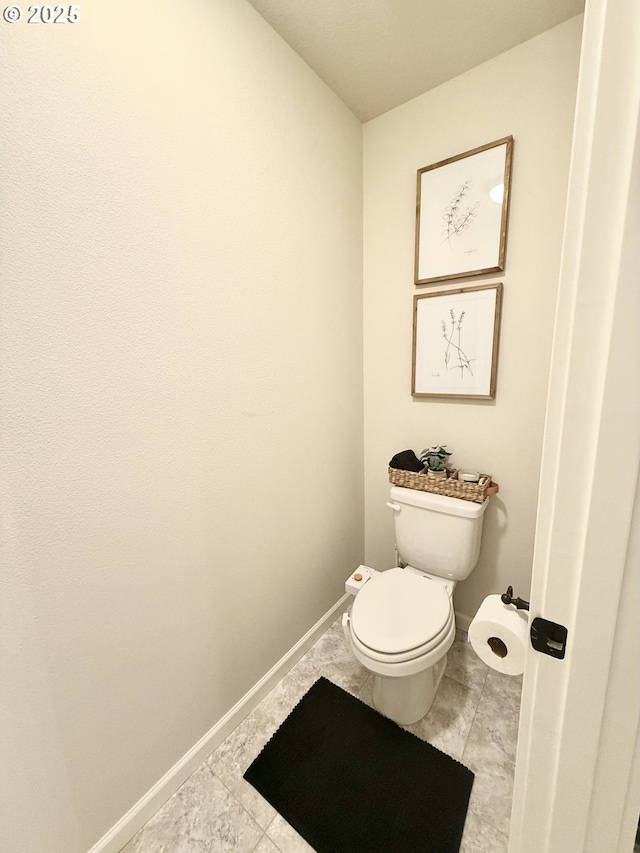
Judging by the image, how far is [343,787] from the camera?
3.60 feet

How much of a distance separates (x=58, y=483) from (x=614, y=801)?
114cm

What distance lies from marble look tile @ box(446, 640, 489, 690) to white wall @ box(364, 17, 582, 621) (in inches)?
7.0

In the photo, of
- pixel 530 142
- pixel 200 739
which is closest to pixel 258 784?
pixel 200 739

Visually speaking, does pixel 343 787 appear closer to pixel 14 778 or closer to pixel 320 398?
pixel 14 778

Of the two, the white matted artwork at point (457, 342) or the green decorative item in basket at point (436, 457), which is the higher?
the white matted artwork at point (457, 342)

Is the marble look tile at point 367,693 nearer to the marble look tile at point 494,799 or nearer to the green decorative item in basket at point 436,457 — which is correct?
the marble look tile at point 494,799

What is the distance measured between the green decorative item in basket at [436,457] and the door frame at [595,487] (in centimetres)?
107

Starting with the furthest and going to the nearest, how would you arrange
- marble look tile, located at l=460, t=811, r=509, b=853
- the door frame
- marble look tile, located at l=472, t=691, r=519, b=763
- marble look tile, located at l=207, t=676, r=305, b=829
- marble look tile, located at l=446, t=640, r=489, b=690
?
marble look tile, located at l=446, t=640, r=489, b=690, marble look tile, located at l=472, t=691, r=519, b=763, marble look tile, located at l=207, t=676, r=305, b=829, marble look tile, located at l=460, t=811, r=509, b=853, the door frame

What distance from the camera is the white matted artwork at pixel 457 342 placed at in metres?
1.42

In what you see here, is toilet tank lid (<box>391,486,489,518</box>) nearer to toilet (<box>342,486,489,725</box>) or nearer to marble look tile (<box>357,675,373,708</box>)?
toilet (<box>342,486,489,725</box>)

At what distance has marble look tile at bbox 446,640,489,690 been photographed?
145 cm

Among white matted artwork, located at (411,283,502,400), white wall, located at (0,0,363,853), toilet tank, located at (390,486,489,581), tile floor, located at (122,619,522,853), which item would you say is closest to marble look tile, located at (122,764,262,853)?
tile floor, located at (122,619,522,853)

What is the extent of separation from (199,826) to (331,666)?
0.69 metres

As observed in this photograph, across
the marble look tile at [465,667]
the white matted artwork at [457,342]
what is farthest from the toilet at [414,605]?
the white matted artwork at [457,342]
